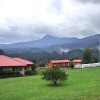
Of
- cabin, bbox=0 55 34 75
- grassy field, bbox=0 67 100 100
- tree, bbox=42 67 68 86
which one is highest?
cabin, bbox=0 55 34 75

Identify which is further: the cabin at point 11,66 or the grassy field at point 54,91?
the cabin at point 11,66

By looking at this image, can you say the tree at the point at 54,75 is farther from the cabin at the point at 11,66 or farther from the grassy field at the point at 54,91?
the cabin at the point at 11,66

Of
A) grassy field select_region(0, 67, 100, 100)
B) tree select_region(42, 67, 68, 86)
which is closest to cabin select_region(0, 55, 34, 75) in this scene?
tree select_region(42, 67, 68, 86)

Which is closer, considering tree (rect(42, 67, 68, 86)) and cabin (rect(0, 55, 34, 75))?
tree (rect(42, 67, 68, 86))

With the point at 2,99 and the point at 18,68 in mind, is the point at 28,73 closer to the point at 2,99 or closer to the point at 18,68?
the point at 18,68

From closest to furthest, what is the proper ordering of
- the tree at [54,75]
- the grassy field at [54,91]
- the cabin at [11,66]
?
the grassy field at [54,91]
the tree at [54,75]
the cabin at [11,66]

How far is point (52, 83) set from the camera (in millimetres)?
39656

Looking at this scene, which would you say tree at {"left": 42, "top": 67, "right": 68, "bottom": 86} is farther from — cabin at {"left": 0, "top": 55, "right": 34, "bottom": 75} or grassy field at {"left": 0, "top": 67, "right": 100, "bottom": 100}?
cabin at {"left": 0, "top": 55, "right": 34, "bottom": 75}

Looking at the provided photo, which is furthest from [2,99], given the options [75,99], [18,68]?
[18,68]

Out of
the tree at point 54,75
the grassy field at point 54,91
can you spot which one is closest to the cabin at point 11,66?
the tree at point 54,75

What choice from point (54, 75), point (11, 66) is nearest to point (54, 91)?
point (54, 75)

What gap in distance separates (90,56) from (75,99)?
8565cm

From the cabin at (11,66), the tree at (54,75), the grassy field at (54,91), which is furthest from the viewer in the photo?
the cabin at (11,66)

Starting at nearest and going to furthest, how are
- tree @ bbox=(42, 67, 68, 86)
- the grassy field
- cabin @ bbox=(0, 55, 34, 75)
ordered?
the grassy field → tree @ bbox=(42, 67, 68, 86) → cabin @ bbox=(0, 55, 34, 75)
